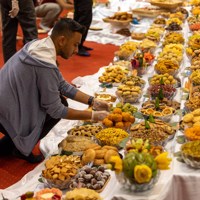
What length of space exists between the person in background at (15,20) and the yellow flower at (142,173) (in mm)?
2644

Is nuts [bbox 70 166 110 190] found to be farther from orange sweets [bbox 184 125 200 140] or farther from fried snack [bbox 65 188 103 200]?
orange sweets [bbox 184 125 200 140]

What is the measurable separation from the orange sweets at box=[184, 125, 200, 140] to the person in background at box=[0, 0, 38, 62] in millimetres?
2371

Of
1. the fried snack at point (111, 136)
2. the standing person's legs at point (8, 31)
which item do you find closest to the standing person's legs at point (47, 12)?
the standing person's legs at point (8, 31)

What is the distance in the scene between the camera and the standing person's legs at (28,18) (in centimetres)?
403

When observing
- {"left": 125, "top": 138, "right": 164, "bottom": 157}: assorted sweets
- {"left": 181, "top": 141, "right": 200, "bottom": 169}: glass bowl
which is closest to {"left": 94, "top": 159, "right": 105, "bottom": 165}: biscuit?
{"left": 125, "top": 138, "right": 164, "bottom": 157}: assorted sweets

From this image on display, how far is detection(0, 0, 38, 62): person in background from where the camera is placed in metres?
4.00

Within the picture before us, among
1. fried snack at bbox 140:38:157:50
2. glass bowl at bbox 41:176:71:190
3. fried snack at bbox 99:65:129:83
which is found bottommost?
fried snack at bbox 99:65:129:83

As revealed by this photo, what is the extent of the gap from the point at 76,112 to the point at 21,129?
353 mm

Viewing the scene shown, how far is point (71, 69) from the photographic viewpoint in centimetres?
496

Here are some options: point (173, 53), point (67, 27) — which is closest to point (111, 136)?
point (67, 27)

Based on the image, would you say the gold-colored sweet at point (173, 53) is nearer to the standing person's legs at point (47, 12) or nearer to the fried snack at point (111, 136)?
the fried snack at point (111, 136)

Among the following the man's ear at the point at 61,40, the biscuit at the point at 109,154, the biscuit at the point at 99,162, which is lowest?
the biscuit at the point at 99,162

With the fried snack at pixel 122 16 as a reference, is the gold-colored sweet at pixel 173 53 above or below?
above

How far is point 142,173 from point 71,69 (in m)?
3.40
